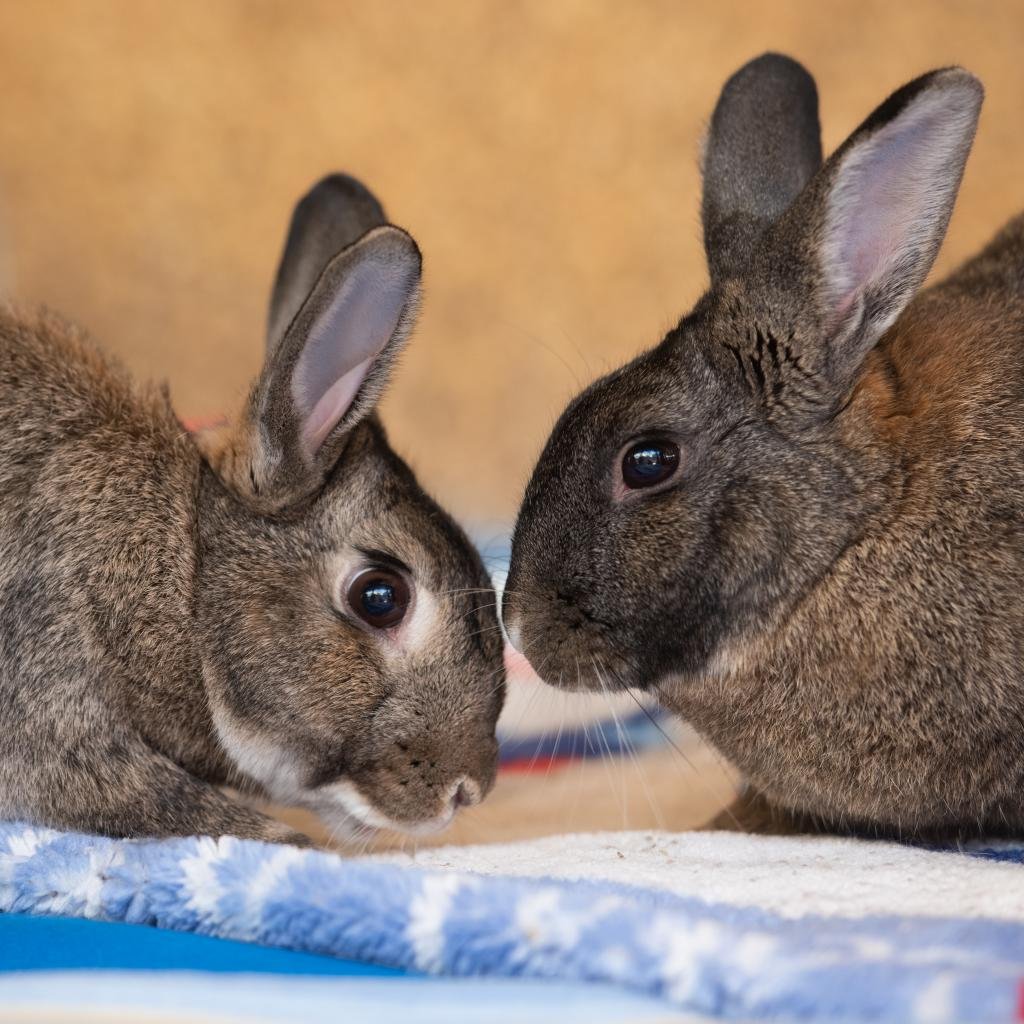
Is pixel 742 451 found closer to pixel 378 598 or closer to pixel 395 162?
pixel 378 598

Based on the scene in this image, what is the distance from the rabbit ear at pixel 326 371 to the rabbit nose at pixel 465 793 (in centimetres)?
46

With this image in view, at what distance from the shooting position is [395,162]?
14.8 ft

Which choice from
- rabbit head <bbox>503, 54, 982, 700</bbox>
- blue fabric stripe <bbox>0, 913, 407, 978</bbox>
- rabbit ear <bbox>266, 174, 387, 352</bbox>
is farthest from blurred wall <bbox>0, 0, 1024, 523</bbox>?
blue fabric stripe <bbox>0, 913, 407, 978</bbox>

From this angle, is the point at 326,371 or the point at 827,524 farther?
the point at 326,371

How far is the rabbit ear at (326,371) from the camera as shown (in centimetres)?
178

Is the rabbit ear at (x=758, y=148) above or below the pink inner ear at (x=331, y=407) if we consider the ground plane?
above

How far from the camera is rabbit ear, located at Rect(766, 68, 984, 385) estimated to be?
5.33ft

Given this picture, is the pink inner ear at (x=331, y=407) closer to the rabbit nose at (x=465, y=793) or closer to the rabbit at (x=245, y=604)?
the rabbit at (x=245, y=604)

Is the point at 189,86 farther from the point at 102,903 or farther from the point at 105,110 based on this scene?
the point at 102,903

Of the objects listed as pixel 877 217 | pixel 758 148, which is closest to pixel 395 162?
pixel 758 148

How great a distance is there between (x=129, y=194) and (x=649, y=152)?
5.67 ft

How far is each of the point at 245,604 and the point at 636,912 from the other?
845 mm

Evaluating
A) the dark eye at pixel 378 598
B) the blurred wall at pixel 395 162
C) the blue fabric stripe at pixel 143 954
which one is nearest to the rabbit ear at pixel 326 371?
the dark eye at pixel 378 598

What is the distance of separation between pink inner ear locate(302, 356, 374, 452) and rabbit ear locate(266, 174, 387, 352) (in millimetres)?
454
